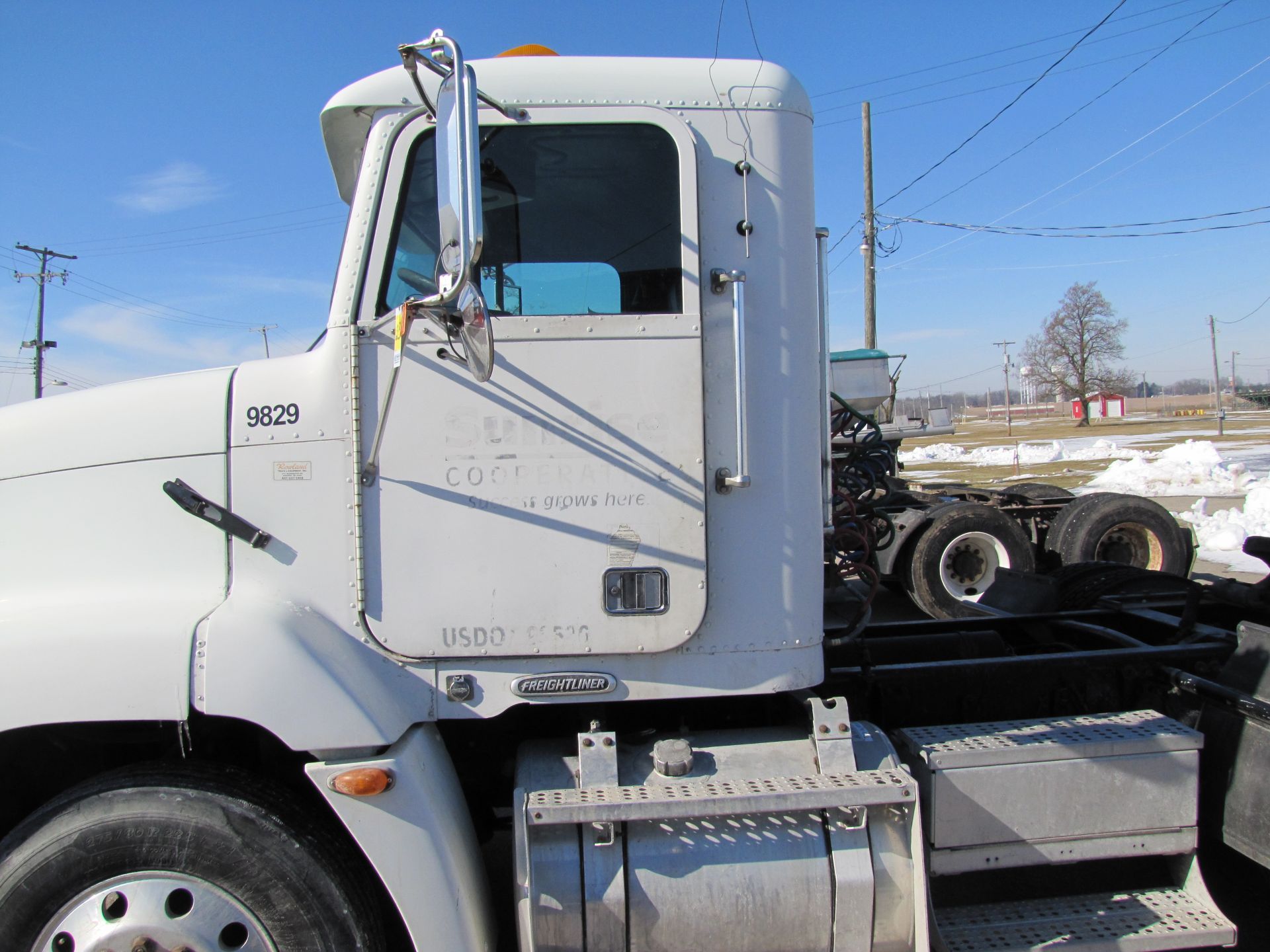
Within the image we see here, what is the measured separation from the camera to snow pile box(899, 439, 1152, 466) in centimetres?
→ 2589

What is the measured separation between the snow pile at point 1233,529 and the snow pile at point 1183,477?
10.1 ft

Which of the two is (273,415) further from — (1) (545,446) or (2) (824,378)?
(2) (824,378)

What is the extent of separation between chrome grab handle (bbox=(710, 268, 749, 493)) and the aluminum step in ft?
4.88

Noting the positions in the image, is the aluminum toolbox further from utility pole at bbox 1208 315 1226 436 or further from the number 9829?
utility pole at bbox 1208 315 1226 436

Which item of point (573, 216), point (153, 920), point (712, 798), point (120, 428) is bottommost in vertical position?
point (153, 920)

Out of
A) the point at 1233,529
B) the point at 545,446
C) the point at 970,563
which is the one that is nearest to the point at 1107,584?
the point at 545,446

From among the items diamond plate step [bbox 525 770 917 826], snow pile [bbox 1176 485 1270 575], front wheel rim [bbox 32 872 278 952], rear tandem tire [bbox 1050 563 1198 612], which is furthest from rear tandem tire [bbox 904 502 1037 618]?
front wheel rim [bbox 32 872 278 952]

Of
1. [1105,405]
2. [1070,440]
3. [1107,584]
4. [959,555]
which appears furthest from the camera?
[1105,405]

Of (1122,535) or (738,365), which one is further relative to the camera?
(1122,535)

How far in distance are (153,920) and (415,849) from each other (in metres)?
0.66

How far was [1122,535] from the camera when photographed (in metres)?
8.51

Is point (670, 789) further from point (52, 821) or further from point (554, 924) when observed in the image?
point (52, 821)

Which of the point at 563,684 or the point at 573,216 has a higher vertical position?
the point at 573,216

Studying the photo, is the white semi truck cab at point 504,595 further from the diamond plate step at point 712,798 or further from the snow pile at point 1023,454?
the snow pile at point 1023,454
